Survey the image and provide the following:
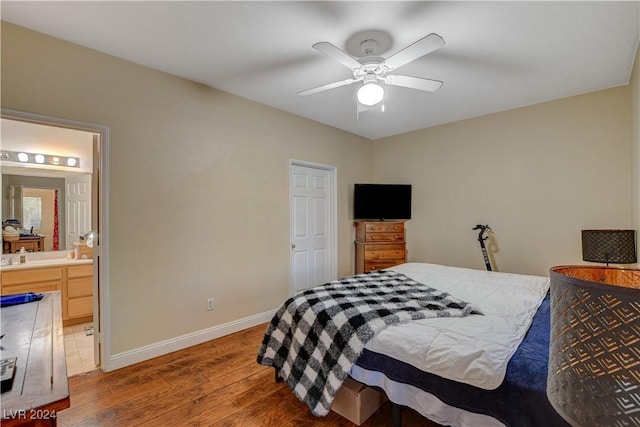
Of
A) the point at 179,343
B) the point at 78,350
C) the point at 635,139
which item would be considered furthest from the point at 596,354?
the point at 78,350

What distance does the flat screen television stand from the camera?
4.52 meters

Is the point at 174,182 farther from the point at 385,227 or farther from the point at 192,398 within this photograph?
the point at 385,227

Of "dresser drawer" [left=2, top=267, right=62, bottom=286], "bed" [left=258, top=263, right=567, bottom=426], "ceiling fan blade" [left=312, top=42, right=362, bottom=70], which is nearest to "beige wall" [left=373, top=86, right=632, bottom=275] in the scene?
"bed" [left=258, top=263, right=567, bottom=426]

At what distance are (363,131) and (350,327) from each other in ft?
11.4

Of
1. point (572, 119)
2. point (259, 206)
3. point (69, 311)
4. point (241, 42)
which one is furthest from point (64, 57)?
point (572, 119)

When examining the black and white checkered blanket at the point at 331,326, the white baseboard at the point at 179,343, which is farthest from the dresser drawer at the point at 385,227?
the black and white checkered blanket at the point at 331,326

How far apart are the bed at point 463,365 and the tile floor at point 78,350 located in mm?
1613

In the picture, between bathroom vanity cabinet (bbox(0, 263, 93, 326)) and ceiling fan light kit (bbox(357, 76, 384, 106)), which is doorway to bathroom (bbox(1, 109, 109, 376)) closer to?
bathroom vanity cabinet (bbox(0, 263, 93, 326))

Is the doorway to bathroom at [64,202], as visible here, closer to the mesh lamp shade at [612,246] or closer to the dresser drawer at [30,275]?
the dresser drawer at [30,275]

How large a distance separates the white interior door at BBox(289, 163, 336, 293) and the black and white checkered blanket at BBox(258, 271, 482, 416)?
1643mm

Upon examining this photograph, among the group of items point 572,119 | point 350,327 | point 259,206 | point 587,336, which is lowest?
point 350,327

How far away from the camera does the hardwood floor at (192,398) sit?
1.85 meters

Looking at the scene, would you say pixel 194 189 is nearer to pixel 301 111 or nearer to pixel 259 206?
pixel 259 206

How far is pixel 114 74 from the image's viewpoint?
2.45 m
